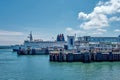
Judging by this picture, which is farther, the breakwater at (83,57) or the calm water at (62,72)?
the breakwater at (83,57)

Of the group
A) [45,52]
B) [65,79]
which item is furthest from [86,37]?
[65,79]

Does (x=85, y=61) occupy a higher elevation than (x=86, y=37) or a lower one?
lower

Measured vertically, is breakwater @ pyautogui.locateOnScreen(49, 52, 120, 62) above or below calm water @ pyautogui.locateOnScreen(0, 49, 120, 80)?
above

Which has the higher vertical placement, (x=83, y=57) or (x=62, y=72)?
(x=83, y=57)

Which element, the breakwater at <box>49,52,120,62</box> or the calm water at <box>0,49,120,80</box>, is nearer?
the calm water at <box>0,49,120,80</box>

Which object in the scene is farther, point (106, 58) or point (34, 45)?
point (34, 45)

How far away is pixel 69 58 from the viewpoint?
76.6 m

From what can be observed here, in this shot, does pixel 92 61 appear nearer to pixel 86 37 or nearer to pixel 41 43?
pixel 86 37

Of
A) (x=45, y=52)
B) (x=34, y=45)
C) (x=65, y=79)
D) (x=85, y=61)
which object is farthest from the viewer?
(x=34, y=45)

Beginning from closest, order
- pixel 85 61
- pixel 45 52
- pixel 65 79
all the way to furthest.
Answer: pixel 65 79
pixel 85 61
pixel 45 52

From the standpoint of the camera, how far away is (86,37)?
137 meters

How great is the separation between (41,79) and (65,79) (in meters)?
3.58

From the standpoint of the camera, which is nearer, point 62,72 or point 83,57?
point 62,72

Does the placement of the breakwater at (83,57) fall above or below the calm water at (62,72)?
above
